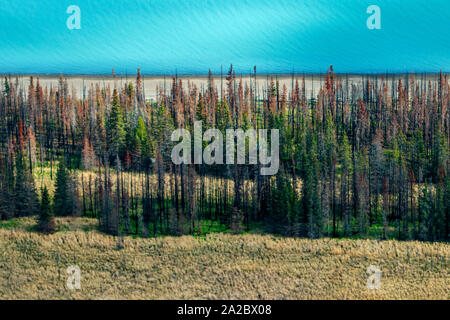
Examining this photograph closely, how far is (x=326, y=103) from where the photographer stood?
14850 centimetres

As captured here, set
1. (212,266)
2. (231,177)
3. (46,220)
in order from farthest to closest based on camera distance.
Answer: (231,177), (46,220), (212,266)

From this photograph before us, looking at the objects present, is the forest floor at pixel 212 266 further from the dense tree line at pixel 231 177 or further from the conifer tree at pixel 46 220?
the dense tree line at pixel 231 177

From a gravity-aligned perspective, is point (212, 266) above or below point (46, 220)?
below

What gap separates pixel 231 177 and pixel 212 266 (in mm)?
30030

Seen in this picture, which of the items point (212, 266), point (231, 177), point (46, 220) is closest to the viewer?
point (212, 266)

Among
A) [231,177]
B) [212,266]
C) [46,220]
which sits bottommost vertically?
[212,266]

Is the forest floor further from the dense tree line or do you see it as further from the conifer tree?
the dense tree line

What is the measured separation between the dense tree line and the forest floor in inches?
160

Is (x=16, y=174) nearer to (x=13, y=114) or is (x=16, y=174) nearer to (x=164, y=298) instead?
(x=164, y=298)

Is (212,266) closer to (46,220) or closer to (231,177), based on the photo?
(46,220)

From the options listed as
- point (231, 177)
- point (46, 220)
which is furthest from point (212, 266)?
point (231, 177)

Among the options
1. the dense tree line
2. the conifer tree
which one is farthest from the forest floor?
the dense tree line

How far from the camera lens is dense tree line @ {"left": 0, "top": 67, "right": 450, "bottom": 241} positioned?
86.6m

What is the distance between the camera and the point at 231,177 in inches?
3989
